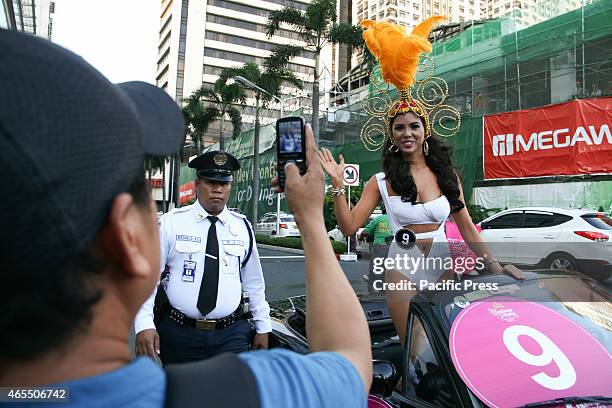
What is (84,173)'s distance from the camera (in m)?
0.57

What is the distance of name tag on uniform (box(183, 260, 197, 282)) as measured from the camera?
8.40 feet

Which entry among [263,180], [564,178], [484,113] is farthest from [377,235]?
[263,180]

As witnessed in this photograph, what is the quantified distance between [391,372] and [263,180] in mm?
28226

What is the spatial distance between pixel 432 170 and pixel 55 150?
241 cm

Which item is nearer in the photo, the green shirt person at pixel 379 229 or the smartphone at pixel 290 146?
the smartphone at pixel 290 146

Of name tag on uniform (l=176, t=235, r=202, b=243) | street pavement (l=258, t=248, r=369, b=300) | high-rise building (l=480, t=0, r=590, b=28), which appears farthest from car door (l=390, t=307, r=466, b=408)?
high-rise building (l=480, t=0, r=590, b=28)

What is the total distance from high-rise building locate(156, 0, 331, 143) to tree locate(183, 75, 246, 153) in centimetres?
3202

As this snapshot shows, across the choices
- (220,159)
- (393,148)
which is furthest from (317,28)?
(393,148)

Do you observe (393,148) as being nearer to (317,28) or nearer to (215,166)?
(215,166)

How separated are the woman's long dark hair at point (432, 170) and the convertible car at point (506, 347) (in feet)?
2.04

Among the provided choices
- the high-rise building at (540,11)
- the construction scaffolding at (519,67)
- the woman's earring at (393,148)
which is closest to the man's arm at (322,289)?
the woman's earring at (393,148)

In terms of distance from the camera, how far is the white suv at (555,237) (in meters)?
7.80

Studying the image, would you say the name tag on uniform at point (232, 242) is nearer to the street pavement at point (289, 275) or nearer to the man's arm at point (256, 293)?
the man's arm at point (256, 293)

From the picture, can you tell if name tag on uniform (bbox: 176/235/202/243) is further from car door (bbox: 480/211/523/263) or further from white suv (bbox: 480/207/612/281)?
car door (bbox: 480/211/523/263)
